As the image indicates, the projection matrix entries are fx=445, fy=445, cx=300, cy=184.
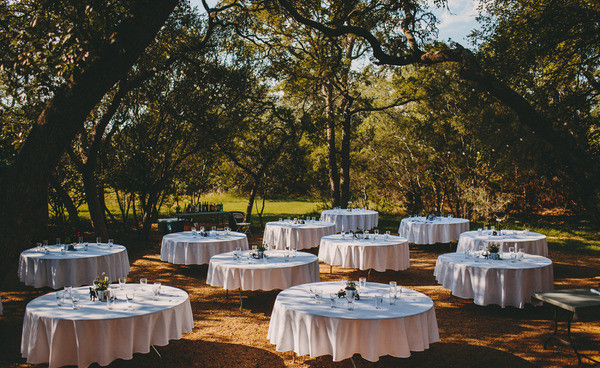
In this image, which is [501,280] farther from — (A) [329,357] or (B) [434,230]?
(B) [434,230]

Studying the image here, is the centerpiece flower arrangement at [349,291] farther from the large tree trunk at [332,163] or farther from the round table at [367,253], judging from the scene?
the large tree trunk at [332,163]

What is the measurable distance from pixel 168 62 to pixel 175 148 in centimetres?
448

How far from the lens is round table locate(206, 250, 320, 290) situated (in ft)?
22.5

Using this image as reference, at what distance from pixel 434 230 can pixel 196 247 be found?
661 cm

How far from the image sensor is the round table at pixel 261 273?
6.84 meters

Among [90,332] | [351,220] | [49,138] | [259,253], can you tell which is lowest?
[90,332]

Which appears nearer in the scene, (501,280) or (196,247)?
(501,280)

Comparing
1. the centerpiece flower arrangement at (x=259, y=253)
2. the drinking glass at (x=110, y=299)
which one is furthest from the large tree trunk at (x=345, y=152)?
the drinking glass at (x=110, y=299)

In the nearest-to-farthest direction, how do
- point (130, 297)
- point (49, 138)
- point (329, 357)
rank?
1. point (49, 138)
2. point (130, 297)
3. point (329, 357)

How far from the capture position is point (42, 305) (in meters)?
4.69

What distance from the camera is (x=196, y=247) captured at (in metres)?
9.53

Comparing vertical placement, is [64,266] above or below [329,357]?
above

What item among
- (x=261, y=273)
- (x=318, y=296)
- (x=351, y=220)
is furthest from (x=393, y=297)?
(x=351, y=220)

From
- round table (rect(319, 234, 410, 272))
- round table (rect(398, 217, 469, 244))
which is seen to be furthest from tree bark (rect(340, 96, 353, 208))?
round table (rect(319, 234, 410, 272))
